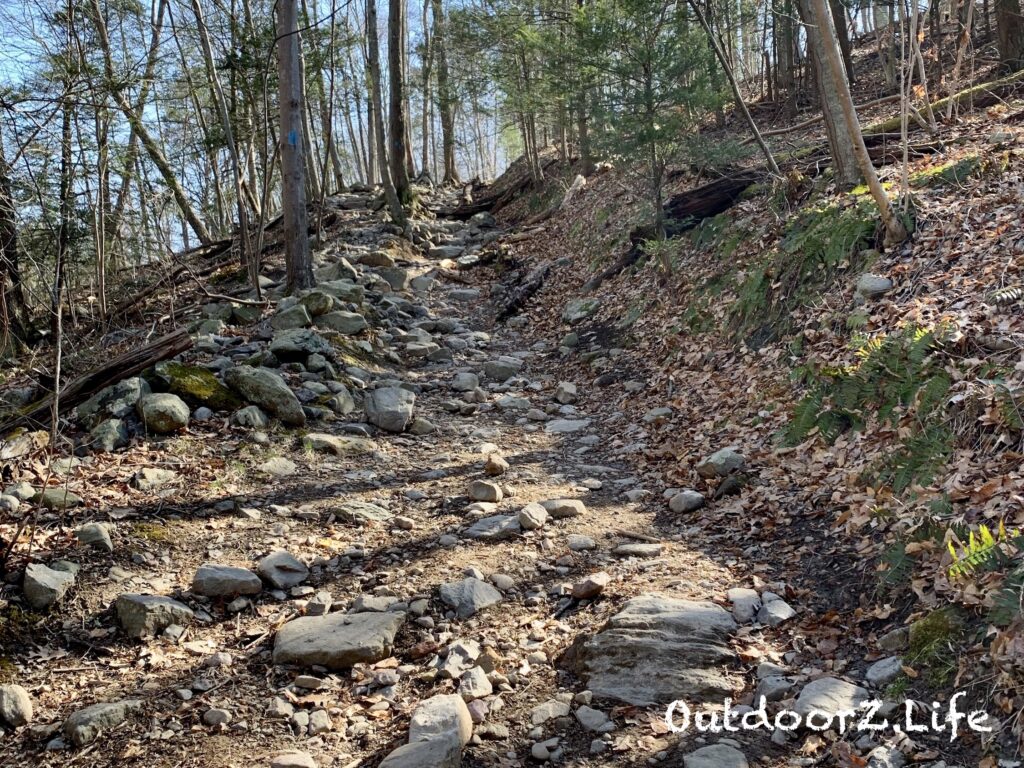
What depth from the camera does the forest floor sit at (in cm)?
312

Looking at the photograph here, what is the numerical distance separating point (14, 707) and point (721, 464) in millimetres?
4455

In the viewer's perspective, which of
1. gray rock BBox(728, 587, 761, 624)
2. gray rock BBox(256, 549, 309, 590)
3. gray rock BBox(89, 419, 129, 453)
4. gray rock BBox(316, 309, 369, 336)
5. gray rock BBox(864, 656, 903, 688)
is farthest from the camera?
gray rock BBox(316, 309, 369, 336)

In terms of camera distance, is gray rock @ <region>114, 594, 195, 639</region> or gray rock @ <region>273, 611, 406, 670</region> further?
gray rock @ <region>114, 594, 195, 639</region>

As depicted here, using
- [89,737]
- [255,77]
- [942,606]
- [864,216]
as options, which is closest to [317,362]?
[89,737]

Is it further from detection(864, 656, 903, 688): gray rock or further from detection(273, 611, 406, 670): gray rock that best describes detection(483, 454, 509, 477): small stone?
detection(864, 656, 903, 688): gray rock

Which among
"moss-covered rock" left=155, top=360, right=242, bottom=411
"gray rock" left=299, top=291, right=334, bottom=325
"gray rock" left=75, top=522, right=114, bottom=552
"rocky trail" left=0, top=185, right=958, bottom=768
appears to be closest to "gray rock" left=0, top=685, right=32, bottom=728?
"rocky trail" left=0, top=185, right=958, bottom=768

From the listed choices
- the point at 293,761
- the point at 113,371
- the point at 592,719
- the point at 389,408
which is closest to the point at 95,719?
the point at 293,761

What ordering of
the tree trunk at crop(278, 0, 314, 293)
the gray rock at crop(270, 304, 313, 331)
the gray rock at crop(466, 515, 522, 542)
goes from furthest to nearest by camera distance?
1. the tree trunk at crop(278, 0, 314, 293)
2. the gray rock at crop(270, 304, 313, 331)
3. the gray rock at crop(466, 515, 522, 542)

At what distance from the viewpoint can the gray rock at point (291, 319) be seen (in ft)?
28.7

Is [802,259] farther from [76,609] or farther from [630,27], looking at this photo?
[76,609]

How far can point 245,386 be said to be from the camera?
6633 millimetres

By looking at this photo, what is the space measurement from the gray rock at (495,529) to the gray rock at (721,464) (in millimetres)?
1517

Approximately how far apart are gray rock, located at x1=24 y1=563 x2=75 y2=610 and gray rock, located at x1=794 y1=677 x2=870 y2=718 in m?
3.74

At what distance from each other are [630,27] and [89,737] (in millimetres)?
9422
